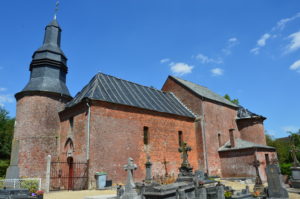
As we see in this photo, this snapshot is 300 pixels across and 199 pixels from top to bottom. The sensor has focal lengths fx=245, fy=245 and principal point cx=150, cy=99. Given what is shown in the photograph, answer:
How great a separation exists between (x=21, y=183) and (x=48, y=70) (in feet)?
32.0

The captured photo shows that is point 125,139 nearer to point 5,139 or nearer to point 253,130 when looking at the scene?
point 253,130

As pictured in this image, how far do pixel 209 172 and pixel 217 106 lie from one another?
6931 mm

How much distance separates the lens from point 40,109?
62.2ft

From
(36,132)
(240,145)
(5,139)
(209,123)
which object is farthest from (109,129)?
(5,139)

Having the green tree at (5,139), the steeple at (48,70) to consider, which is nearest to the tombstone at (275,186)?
the steeple at (48,70)

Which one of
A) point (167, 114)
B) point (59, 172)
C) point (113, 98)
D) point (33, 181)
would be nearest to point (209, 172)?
point (167, 114)

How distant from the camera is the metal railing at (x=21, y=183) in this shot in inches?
518

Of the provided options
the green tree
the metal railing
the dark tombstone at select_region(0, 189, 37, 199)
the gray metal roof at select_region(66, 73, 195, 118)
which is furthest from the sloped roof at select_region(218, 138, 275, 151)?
the green tree

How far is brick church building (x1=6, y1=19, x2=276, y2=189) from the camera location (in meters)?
16.1

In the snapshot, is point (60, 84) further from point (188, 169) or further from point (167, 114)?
point (188, 169)

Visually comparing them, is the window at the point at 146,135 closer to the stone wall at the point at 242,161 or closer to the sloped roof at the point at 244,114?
the stone wall at the point at 242,161

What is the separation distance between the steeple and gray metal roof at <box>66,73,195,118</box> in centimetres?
195

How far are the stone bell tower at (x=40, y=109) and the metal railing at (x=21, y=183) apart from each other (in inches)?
128

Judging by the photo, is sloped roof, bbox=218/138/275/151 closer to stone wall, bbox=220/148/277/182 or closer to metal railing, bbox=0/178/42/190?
stone wall, bbox=220/148/277/182
